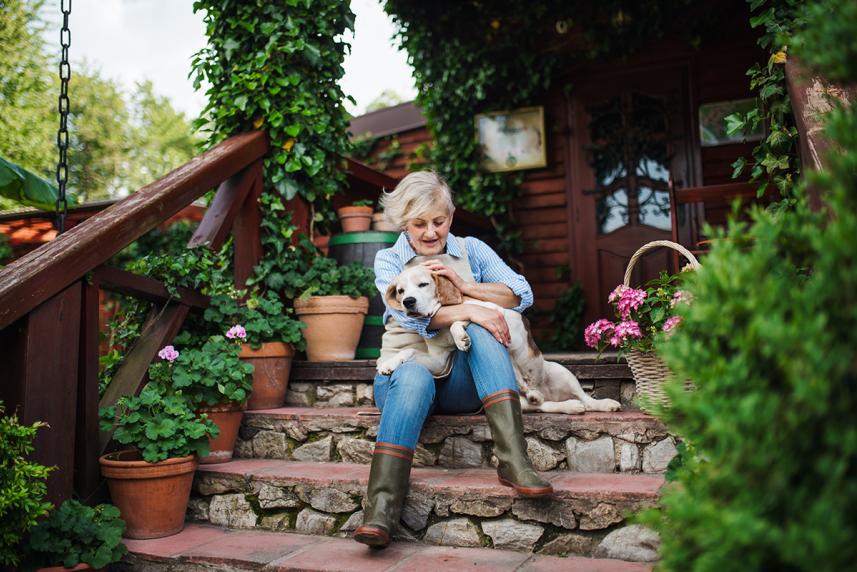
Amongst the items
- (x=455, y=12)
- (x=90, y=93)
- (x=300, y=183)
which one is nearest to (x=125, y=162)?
(x=90, y=93)

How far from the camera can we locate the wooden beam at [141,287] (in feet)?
8.72

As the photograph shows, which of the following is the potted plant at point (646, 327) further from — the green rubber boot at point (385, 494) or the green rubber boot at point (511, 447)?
the green rubber boot at point (385, 494)

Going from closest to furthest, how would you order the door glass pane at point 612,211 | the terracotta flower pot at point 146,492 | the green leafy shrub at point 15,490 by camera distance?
1. the green leafy shrub at point 15,490
2. the terracotta flower pot at point 146,492
3. the door glass pane at point 612,211

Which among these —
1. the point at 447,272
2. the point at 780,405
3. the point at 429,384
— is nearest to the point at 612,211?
the point at 447,272

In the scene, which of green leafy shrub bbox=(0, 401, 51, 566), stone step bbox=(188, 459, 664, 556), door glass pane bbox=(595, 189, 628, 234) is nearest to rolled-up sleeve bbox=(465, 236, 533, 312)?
stone step bbox=(188, 459, 664, 556)

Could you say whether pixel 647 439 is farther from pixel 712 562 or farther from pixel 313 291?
pixel 313 291

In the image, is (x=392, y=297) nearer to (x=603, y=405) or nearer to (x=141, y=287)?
(x=603, y=405)

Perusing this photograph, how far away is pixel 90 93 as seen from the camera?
20.7 metres

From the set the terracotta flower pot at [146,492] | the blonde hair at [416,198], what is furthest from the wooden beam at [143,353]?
the blonde hair at [416,198]

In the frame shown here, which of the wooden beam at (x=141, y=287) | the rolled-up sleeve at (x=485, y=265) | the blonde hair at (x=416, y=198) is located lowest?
the wooden beam at (x=141, y=287)

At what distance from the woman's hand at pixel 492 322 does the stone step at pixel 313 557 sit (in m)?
0.74

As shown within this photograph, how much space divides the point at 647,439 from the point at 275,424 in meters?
1.58

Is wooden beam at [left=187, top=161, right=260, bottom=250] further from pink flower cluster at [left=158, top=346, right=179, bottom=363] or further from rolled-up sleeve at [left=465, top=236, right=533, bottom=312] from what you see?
rolled-up sleeve at [left=465, top=236, right=533, bottom=312]

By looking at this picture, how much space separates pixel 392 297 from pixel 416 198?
413 millimetres
